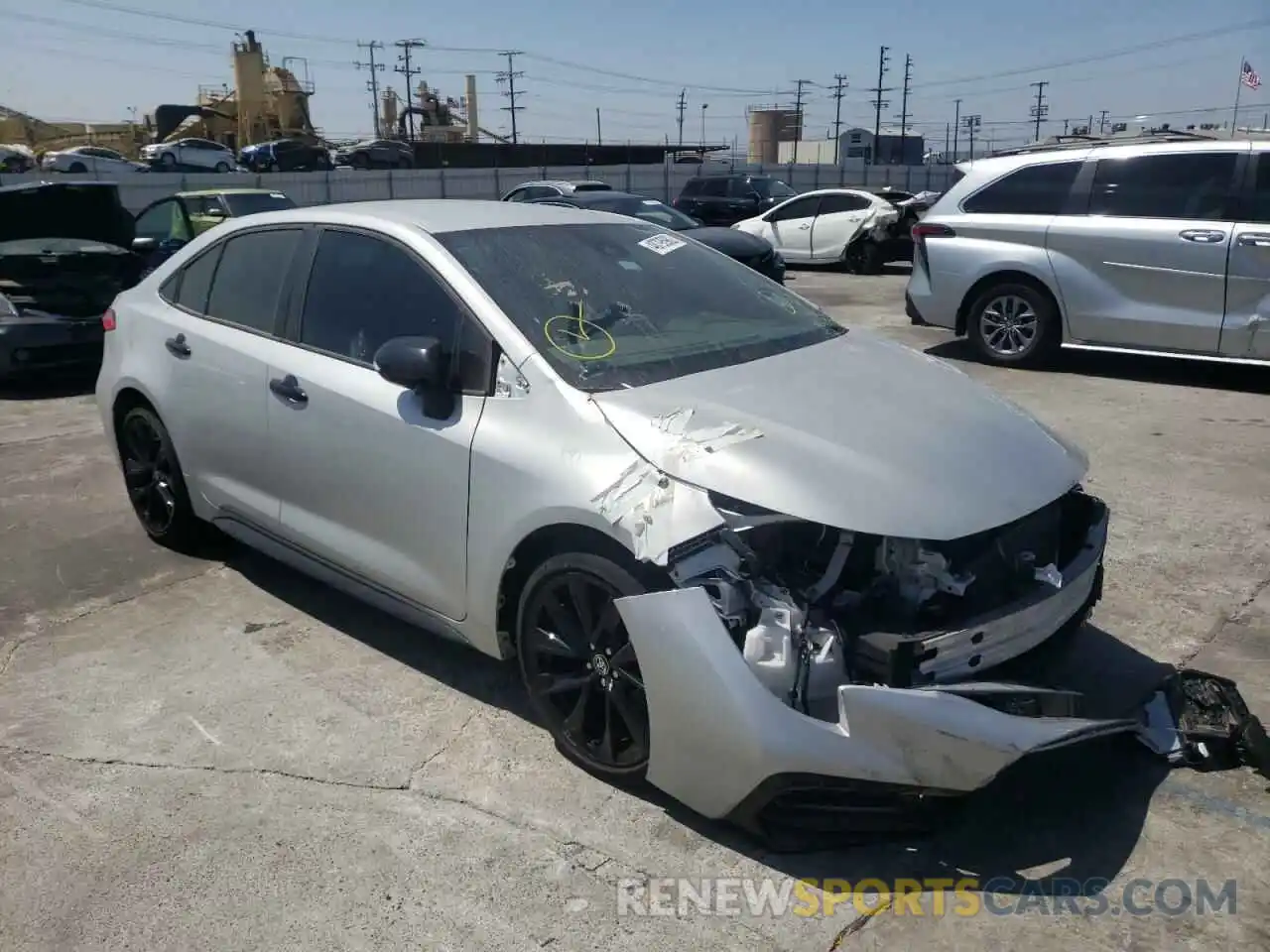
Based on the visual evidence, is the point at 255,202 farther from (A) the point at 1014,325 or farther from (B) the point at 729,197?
(B) the point at 729,197

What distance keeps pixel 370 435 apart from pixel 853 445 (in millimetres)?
1619

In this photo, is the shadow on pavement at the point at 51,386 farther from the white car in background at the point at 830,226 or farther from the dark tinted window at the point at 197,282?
the white car in background at the point at 830,226

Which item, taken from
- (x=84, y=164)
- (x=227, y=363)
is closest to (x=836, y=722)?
(x=227, y=363)

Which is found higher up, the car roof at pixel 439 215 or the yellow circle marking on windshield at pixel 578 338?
the car roof at pixel 439 215

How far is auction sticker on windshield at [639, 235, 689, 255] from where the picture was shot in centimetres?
411

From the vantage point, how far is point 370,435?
3521mm

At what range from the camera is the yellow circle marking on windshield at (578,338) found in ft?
10.8

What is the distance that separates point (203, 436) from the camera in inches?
172

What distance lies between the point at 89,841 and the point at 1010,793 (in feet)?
8.50

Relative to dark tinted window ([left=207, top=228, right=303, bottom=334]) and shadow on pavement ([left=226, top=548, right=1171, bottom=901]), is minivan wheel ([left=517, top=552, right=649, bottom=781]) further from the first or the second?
dark tinted window ([left=207, top=228, right=303, bottom=334])

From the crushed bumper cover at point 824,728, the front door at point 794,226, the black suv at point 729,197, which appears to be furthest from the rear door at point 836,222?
the crushed bumper cover at point 824,728

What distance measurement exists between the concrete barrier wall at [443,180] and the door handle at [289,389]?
1615 centimetres

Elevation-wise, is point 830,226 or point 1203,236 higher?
point 1203,236

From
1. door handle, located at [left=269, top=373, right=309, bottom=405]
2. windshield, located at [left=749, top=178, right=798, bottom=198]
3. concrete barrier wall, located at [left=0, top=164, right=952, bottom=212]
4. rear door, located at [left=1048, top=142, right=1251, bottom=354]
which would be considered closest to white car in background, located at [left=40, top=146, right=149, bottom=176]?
concrete barrier wall, located at [left=0, top=164, right=952, bottom=212]
